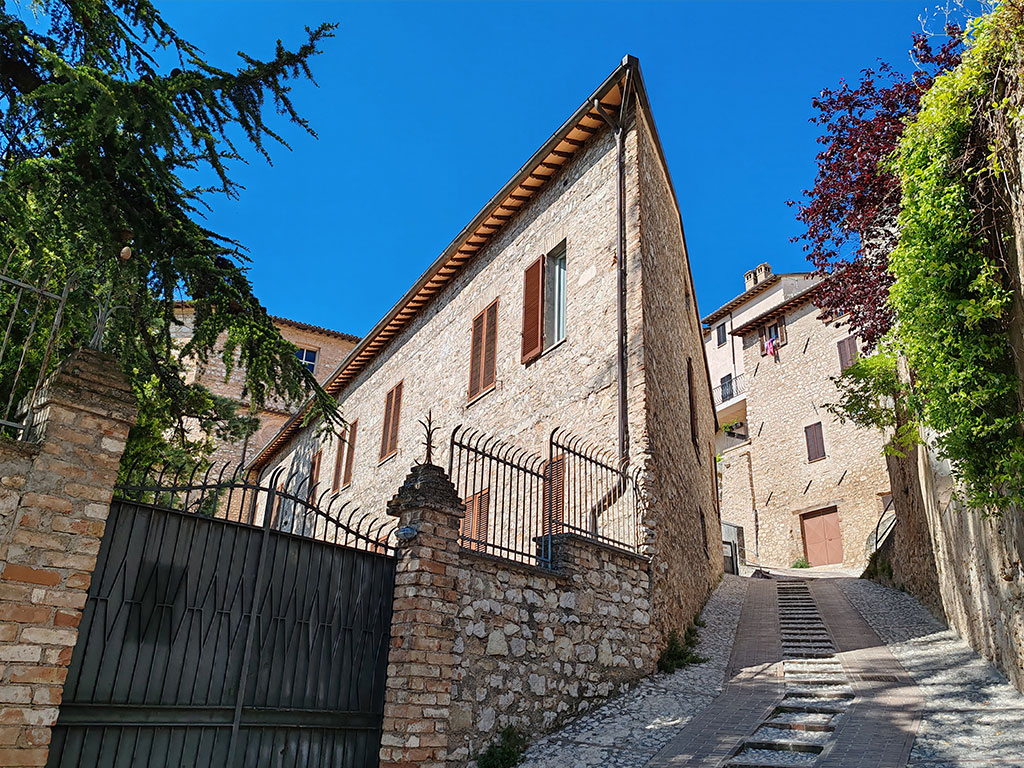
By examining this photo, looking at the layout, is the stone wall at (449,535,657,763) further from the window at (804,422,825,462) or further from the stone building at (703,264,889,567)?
the window at (804,422,825,462)

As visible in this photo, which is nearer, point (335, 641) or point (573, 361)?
point (335, 641)

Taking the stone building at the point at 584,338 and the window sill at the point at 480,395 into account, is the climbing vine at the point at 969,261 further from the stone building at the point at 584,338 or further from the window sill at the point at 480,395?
the window sill at the point at 480,395

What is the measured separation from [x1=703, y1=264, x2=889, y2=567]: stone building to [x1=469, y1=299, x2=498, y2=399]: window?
11741 mm

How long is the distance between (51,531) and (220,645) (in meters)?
1.43

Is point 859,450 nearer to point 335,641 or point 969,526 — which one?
point 969,526

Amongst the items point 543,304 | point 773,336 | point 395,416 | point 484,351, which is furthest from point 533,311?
point 773,336

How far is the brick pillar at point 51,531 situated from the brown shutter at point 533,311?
749 centimetres

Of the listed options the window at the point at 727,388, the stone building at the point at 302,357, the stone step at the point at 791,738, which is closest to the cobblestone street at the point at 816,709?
the stone step at the point at 791,738

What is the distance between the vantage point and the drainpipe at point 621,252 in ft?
29.0

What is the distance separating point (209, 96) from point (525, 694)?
5245mm

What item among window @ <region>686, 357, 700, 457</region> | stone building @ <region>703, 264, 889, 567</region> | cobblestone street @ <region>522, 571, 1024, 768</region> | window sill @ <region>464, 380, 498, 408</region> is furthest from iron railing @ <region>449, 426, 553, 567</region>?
stone building @ <region>703, 264, 889, 567</region>

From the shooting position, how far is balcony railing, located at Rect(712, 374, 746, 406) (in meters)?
29.3

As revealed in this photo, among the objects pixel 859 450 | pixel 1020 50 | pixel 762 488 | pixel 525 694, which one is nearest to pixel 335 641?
pixel 525 694

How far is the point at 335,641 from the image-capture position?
17.7 ft
